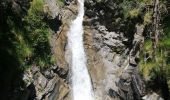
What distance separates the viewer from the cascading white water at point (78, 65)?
23.3 metres

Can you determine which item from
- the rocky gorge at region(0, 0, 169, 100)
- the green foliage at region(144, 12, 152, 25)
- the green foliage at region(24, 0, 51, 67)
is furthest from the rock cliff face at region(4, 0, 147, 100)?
the green foliage at region(144, 12, 152, 25)

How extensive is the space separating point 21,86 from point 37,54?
11.1ft

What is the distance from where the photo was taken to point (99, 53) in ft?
78.2

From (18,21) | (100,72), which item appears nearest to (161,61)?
(100,72)

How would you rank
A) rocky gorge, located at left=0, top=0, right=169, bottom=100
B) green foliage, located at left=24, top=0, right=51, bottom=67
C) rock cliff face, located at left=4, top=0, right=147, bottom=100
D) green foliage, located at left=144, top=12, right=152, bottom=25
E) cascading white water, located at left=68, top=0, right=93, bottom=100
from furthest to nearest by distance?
cascading white water, located at left=68, top=0, right=93, bottom=100 < rock cliff face, located at left=4, top=0, right=147, bottom=100 < green foliage, located at left=144, top=12, right=152, bottom=25 < rocky gorge, located at left=0, top=0, right=169, bottom=100 < green foliage, located at left=24, top=0, right=51, bottom=67

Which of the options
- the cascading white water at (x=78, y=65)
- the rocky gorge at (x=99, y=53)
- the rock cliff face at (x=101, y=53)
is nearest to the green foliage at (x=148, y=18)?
the rocky gorge at (x=99, y=53)

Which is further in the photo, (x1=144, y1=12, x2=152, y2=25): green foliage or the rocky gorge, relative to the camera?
(x1=144, y1=12, x2=152, y2=25): green foliage

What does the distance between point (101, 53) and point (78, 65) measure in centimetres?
169

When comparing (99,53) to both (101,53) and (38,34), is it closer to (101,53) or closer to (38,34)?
(101,53)

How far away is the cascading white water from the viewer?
76.4 feet

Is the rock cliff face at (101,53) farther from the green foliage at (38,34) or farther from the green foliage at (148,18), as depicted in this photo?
the green foliage at (148,18)

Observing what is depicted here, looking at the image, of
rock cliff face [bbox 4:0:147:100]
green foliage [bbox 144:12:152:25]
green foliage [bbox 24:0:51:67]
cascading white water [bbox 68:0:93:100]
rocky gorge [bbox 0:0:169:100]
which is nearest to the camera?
green foliage [bbox 24:0:51:67]

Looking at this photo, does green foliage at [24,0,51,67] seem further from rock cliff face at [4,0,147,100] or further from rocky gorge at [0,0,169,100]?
rock cliff face at [4,0,147,100]

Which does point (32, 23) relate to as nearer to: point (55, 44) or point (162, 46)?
point (55, 44)
